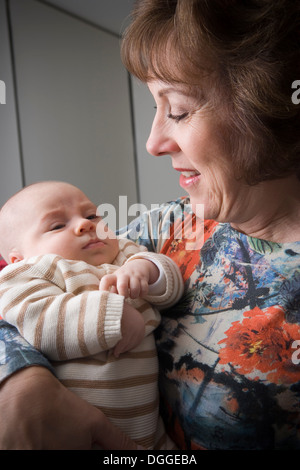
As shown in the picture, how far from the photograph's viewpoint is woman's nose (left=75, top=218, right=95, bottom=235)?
1174mm

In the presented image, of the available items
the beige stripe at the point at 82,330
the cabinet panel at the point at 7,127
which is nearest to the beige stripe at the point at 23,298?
the beige stripe at the point at 82,330

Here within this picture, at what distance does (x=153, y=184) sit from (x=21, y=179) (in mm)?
1493

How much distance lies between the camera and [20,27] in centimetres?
315

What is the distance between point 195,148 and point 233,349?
0.47 metres

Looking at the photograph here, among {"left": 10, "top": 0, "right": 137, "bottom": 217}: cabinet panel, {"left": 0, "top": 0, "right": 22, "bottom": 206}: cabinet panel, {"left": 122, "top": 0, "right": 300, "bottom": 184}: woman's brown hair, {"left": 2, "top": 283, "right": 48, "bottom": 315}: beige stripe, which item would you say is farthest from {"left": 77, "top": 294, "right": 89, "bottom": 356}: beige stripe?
{"left": 10, "top": 0, "right": 137, "bottom": 217}: cabinet panel

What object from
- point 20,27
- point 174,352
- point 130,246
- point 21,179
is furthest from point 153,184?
Result: point 174,352

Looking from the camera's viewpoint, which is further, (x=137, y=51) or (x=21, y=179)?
(x=21, y=179)

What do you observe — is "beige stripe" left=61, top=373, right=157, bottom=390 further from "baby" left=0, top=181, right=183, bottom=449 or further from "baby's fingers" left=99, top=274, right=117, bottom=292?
"baby's fingers" left=99, top=274, right=117, bottom=292

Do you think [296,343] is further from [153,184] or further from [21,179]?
[153,184]

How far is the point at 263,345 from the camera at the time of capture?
3.10 feet

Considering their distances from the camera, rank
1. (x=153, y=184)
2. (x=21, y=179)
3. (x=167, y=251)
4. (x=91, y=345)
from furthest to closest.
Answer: (x=153, y=184)
(x=21, y=179)
(x=167, y=251)
(x=91, y=345)

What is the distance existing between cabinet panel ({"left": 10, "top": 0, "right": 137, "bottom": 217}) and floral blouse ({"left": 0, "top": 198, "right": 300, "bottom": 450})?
2.40 m

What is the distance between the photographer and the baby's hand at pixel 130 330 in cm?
95

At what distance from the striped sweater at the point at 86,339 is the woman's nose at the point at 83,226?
0.47ft
